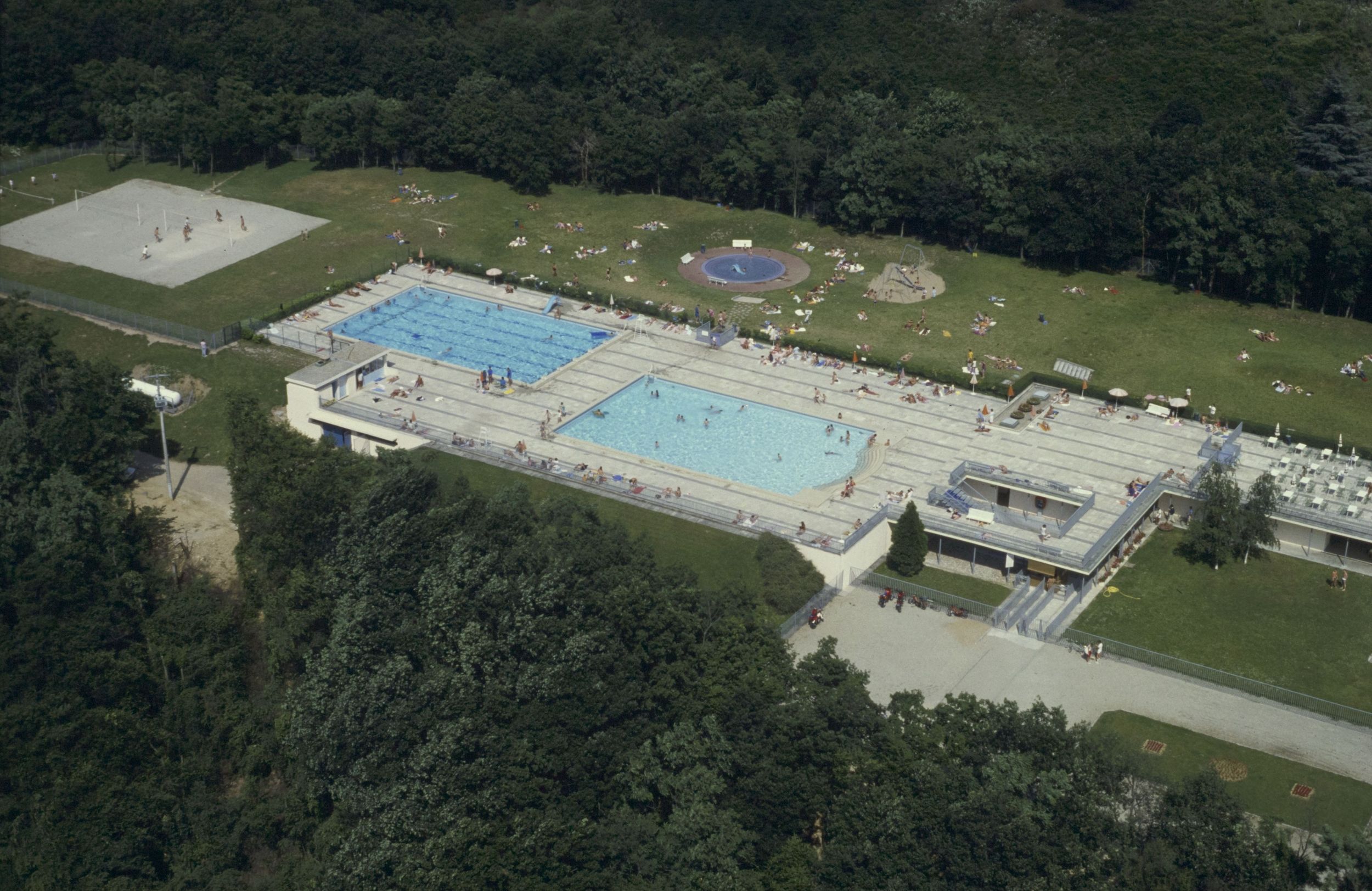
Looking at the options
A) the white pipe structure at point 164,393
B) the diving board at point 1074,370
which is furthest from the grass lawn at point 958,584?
the white pipe structure at point 164,393

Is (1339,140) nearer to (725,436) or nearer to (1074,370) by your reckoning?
(1074,370)

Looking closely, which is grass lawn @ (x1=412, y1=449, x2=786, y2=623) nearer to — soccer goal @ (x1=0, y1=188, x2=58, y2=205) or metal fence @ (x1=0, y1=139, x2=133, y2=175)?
soccer goal @ (x1=0, y1=188, x2=58, y2=205)

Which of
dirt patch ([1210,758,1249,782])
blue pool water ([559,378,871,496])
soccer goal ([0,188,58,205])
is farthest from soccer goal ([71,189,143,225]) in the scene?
dirt patch ([1210,758,1249,782])

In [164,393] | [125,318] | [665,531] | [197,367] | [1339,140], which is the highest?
[1339,140]

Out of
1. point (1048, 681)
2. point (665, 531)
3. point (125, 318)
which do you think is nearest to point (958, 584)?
point (1048, 681)

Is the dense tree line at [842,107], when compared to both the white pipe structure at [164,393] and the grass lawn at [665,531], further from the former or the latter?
the grass lawn at [665,531]
